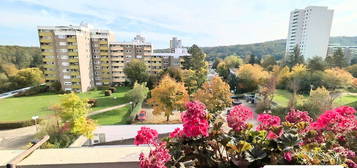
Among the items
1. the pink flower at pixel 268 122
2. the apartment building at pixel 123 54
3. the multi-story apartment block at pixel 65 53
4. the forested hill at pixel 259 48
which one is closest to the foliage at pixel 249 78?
the apartment building at pixel 123 54

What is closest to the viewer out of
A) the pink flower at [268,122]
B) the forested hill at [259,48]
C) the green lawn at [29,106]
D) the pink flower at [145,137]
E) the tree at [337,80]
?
the pink flower at [145,137]

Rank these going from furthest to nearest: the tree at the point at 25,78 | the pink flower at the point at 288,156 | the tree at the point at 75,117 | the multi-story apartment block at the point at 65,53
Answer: the tree at the point at 25,78 < the multi-story apartment block at the point at 65,53 < the tree at the point at 75,117 < the pink flower at the point at 288,156

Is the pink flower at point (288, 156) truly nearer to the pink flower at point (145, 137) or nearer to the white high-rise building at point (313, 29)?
the pink flower at point (145, 137)

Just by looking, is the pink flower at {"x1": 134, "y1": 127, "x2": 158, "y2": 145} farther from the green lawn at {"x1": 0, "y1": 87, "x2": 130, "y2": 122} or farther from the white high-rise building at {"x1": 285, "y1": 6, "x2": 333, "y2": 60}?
the white high-rise building at {"x1": 285, "y1": 6, "x2": 333, "y2": 60}

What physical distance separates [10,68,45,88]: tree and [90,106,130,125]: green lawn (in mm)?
15904

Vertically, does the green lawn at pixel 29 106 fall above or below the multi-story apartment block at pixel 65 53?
below

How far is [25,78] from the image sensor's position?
2131cm

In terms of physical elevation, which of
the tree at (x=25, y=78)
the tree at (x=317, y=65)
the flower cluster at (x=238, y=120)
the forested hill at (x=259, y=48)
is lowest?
the tree at (x=25, y=78)

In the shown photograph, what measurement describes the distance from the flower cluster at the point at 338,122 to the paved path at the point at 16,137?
10630 mm

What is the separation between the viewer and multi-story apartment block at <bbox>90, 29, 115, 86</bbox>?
2247cm

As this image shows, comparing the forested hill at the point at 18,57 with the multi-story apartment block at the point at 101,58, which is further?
the forested hill at the point at 18,57

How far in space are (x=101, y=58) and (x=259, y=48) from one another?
46177mm

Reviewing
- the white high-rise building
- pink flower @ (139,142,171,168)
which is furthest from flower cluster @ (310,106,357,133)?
the white high-rise building

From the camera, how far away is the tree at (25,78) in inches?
830
